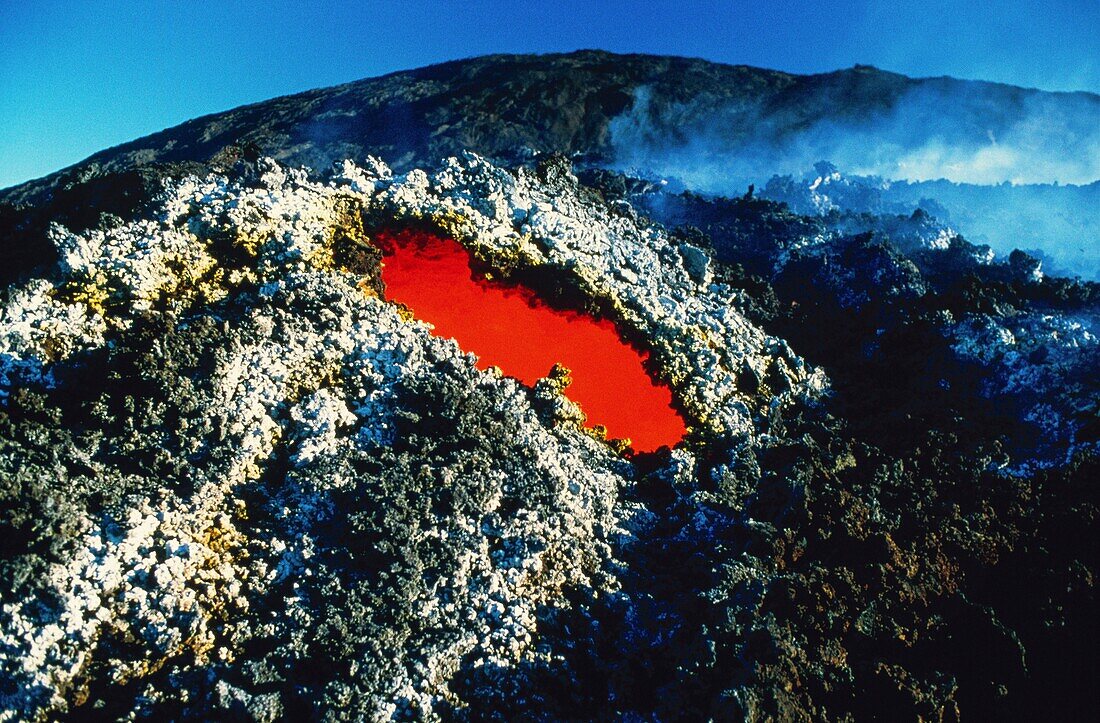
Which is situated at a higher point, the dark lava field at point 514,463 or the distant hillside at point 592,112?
the distant hillside at point 592,112

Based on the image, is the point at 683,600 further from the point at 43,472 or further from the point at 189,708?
the point at 43,472

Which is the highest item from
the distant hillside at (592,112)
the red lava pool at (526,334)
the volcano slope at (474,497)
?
the distant hillside at (592,112)

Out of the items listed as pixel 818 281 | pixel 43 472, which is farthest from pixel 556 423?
pixel 818 281

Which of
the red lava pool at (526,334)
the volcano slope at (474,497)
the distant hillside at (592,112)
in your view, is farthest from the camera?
the distant hillside at (592,112)

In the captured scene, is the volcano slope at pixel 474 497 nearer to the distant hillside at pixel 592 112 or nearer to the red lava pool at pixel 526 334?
the red lava pool at pixel 526 334

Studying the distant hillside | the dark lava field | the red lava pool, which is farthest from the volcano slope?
the distant hillside

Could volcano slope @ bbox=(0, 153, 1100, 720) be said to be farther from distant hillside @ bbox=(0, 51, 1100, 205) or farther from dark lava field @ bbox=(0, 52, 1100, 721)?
distant hillside @ bbox=(0, 51, 1100, 205)

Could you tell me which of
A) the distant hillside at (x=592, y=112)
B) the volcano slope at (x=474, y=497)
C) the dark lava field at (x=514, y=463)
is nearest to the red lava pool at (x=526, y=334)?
the dark lava field at (x=514, y=463)
